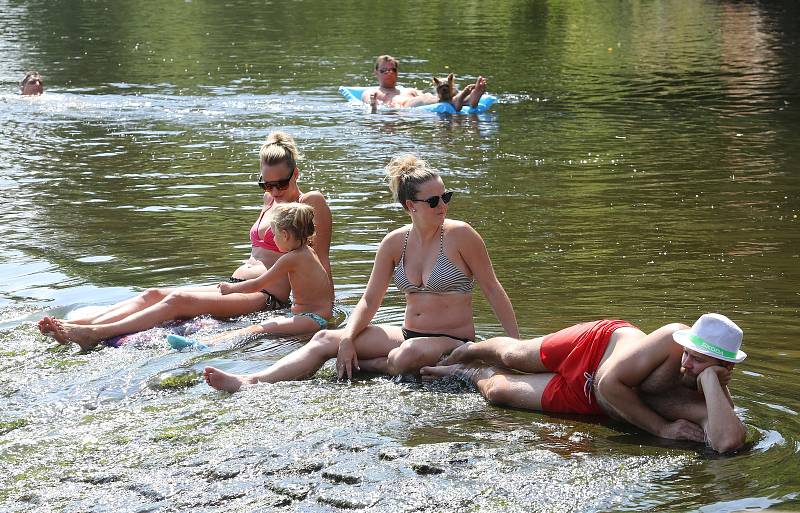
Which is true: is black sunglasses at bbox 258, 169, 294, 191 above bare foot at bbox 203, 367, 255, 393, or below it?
above

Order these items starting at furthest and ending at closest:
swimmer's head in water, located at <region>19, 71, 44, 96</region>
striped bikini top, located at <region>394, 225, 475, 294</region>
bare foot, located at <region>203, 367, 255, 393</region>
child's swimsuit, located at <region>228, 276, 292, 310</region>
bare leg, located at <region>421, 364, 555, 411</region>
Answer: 1. swimmer's head in water, located at <region>19, 71, 44, 96</region>
2. child's swimsuit, located at <region>228, 276, 292, 310</region>
3. striped bikini top, located at <region>394, 225, 475, 294</region>
4. bare foot, located at <region>203, 367, 255, 393</region>
5. bare leg, located at <region>421, 364, 555, 411</region>

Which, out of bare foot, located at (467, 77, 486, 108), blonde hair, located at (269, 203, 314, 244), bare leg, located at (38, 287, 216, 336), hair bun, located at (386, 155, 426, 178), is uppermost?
hair bun, located at (386, 155, 426, 178)

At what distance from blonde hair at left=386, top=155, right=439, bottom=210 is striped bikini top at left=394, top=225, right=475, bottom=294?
32cm

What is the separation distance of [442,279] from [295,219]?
4.68 feet

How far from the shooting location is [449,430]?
590 cm

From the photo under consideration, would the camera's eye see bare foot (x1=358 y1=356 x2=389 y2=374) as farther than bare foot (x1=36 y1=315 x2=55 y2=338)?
No

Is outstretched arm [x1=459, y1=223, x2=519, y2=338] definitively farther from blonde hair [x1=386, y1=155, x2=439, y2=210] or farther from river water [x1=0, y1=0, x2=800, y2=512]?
river water [x1=0, y1=0, x2=800, y2=512]

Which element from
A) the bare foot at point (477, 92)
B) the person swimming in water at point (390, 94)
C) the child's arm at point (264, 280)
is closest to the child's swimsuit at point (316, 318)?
the child's arm at point (264, 280)

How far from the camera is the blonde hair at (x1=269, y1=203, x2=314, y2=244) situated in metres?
7.79

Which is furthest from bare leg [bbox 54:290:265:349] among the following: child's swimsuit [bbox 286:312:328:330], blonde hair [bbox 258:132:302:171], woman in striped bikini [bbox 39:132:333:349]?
blonde hair [bbox 258:132:302:171]

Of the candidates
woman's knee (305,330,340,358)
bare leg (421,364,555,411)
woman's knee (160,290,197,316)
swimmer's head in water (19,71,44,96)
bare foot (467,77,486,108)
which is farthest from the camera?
swimmer's head in water (19,71,44,96)

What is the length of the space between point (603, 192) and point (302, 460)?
7971 millimetres

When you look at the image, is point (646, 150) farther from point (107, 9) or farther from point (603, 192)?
point (107, 9)

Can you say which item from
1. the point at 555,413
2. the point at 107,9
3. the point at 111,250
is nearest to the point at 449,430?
the point at 555,413
